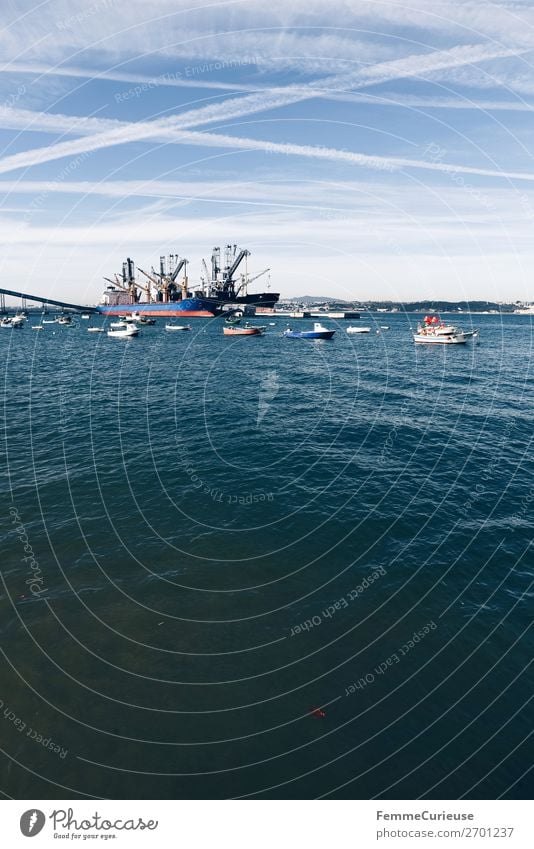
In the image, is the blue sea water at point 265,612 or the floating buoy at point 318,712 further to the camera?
the floating buoy at point 318,712

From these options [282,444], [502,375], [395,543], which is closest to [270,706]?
[395,543]

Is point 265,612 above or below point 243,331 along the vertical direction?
below

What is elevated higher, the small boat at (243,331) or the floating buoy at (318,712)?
the small boat at (243,331)

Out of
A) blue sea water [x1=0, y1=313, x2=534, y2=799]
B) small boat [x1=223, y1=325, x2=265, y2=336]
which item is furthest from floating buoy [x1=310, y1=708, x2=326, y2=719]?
small boat [x1=223, y1=325, x2=265, y2=336]

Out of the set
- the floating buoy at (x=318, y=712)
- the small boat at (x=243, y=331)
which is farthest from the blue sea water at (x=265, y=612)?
the small boat at (x=243, y=331)

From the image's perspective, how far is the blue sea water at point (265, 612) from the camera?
40.9 feet

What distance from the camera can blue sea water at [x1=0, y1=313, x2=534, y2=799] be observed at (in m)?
12.5

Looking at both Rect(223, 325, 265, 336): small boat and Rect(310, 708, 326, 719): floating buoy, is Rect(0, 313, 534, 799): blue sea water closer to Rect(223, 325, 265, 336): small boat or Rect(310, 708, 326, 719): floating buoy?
Rect(310, 708, 326, 719): floating buoy

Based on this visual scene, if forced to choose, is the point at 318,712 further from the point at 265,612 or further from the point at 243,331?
the point at 243,331

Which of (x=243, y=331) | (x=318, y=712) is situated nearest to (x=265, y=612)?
(x=318, y=712)

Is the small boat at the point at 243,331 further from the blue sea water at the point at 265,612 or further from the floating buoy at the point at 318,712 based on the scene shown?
the floating buoy at the point at 318,712

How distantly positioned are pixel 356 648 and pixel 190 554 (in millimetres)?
9638

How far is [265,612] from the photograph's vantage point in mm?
18203
